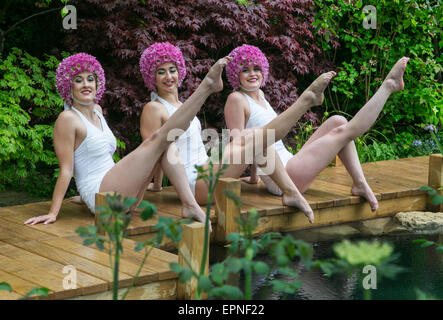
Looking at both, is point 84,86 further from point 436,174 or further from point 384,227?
point 436,174

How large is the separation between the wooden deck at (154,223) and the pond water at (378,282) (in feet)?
1.56

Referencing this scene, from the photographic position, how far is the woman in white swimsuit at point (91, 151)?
13.6 ft

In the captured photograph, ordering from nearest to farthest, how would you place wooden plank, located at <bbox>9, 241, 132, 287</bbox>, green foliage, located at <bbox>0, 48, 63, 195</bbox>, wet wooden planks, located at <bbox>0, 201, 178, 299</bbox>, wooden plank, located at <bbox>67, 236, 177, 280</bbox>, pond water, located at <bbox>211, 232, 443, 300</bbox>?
wet wooden planks, located at <bbox>0, 201, 178, 299</bbox> → wooden plank, located at <bbox>9, 241, 132, 287</bbox> → wooden plank, located at <bbox>67, 236, 177, 280</bbox> → pond water, located at <bbox>211, 232, 443, 300</bbox> → green foliage, located at <bbox>0, 48, 63, 195</bbox>

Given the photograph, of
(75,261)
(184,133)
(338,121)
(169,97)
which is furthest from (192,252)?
(338,121)

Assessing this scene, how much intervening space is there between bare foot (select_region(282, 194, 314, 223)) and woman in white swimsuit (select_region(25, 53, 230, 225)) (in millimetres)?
816

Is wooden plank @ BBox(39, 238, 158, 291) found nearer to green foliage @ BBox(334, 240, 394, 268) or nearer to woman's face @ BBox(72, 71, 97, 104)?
woman's face @ BBox(72, 71, 97, 104)

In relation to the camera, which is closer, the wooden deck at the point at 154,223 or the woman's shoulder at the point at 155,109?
the wooden deck at the point at 154,223

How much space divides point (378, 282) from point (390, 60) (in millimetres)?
5556

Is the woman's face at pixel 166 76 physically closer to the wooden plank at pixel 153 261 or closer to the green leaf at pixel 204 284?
the wooden plank at pixel 153 261

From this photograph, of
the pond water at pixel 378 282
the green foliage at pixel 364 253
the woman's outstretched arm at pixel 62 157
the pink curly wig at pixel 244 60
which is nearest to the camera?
the green foliage at pixel 364 253

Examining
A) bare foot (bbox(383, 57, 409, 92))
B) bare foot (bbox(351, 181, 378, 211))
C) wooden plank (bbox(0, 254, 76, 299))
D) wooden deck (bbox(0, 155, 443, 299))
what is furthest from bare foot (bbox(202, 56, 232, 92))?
bare foot (bbox(351, 181, 378, 211))

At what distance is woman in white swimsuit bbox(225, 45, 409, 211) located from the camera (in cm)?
480

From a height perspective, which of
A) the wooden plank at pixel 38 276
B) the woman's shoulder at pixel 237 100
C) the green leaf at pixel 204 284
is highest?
the woman's shoulder at pixel 237 100

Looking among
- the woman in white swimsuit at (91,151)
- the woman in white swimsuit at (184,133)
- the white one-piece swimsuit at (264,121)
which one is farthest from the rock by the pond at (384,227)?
the woman in white swimsuit at (91,151)
